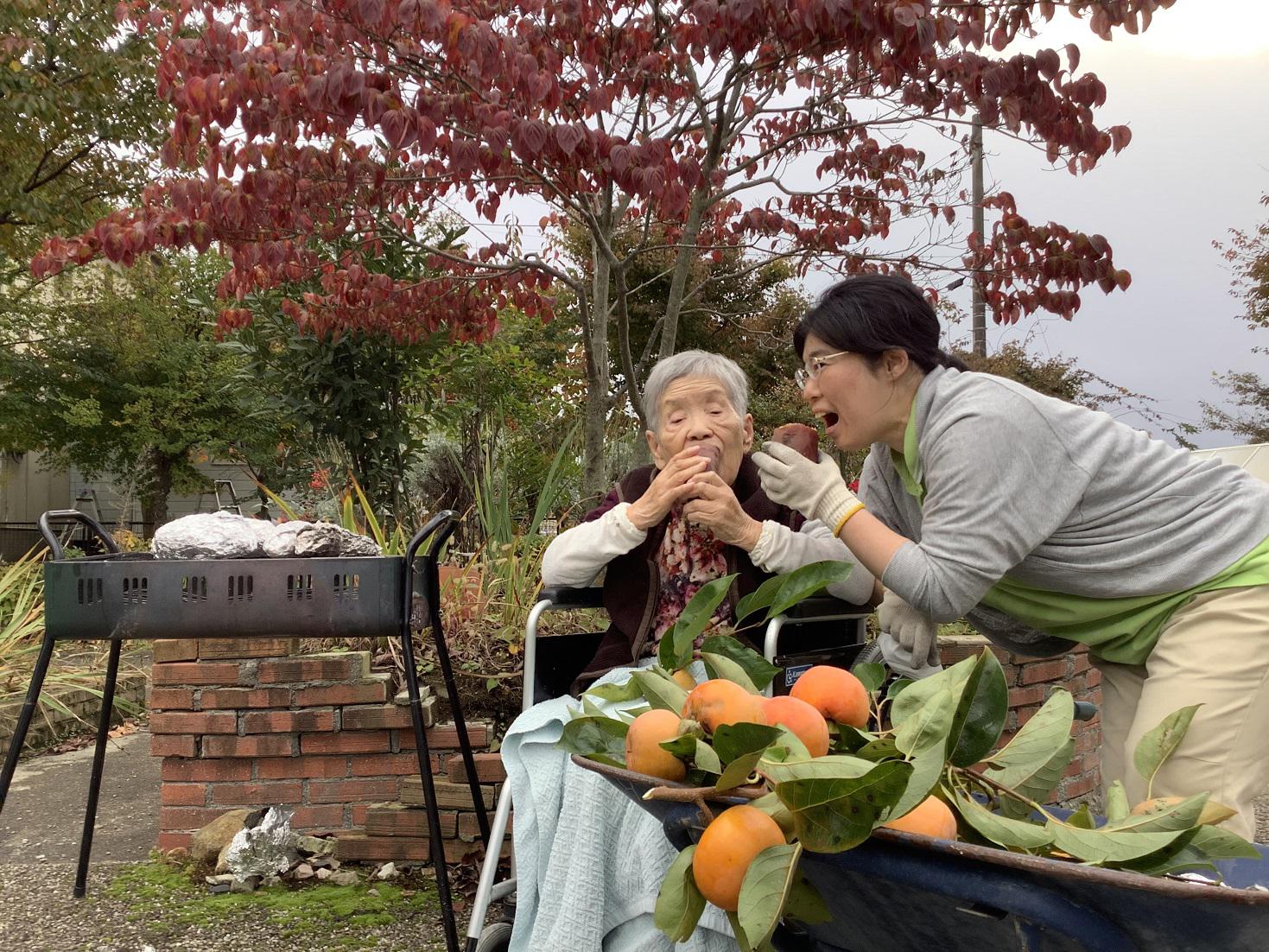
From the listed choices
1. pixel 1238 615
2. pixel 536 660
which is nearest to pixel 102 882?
pixel 536 660

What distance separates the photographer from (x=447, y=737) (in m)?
3.31

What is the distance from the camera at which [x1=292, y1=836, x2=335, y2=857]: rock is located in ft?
10.9

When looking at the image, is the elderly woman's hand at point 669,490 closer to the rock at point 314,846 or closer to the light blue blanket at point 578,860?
the light blue blanket at point 578,860

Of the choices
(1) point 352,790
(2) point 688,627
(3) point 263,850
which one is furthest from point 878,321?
(3) point 263,850

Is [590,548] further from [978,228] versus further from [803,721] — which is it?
[978,228]

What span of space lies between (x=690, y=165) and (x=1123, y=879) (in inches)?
123

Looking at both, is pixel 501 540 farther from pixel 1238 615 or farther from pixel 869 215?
pixel 1238 615

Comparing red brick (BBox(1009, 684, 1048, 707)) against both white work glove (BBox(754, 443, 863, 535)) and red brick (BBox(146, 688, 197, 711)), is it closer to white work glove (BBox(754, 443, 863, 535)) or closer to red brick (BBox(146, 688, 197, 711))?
white work glove (BBox(754, 443, 863, 535))

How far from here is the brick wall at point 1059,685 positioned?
12.3ft

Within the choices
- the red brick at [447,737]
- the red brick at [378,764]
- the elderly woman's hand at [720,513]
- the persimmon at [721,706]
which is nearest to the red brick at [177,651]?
the red brick at [378,764]

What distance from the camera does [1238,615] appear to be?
1812 mm

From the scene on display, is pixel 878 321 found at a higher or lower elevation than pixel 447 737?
higher

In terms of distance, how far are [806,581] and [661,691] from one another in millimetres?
243

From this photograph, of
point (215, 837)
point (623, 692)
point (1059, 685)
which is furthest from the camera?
point (1059, 685)
